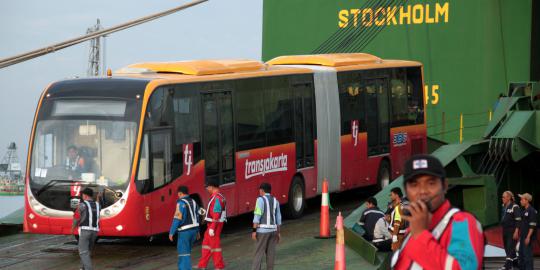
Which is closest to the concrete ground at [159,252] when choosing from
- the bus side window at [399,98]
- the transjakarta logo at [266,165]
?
the transjakarta logo at [266,165]

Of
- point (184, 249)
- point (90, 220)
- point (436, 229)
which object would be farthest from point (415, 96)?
point (436, 229)

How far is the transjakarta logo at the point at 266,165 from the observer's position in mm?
19750

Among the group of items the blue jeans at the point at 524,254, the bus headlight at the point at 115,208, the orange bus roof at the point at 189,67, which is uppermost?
the orange bus roof at the point at 189,67

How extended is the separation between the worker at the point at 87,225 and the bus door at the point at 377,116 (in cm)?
984

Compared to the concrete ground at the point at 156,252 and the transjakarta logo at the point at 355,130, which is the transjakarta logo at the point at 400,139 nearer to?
the transjakarta logo at the point at 355,130

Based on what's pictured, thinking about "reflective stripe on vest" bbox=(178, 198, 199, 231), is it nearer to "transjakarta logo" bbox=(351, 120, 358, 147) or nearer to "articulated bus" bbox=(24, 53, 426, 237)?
"articulated bus" bbox=(24, 53, 426, 237)

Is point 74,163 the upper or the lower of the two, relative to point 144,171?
upper

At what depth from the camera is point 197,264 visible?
54.3 ft

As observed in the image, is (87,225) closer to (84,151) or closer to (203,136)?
(84,151)

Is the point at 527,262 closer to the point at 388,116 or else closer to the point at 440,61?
the point at 388,116

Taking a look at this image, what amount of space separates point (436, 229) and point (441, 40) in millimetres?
26204

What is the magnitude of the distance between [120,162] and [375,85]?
8.77m

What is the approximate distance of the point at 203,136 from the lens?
1853 centimetres

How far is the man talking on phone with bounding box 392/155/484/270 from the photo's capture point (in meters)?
4.57
